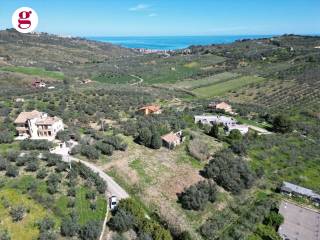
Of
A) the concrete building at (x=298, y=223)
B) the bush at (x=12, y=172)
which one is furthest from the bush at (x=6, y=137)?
the concrete building at (x=298, y=223)

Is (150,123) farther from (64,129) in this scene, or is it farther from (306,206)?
(306,206)

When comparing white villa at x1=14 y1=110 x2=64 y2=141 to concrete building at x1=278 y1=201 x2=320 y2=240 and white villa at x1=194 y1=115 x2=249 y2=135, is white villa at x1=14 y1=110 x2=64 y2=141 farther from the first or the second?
concrete building at x1=278 y1=201 x2=320 y2=240

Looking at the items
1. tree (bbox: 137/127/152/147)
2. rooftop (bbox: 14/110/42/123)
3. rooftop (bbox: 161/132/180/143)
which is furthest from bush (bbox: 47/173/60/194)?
rooftop (bbox: 161/132/180/143)

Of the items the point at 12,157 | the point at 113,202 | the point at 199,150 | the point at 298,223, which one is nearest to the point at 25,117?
the point at 12,157

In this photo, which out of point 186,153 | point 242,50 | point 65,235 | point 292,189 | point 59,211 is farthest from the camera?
point 242,50

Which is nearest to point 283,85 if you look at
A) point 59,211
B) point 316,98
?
point 316,98

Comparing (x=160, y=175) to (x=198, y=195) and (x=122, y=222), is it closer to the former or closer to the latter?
(x=198, y=195)
